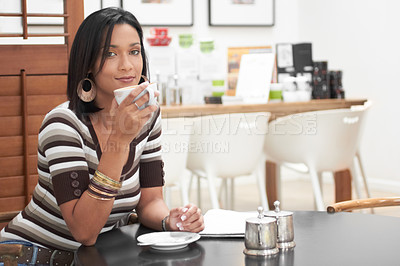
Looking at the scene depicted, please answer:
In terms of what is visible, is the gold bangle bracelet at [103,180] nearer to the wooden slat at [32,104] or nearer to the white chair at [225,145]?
the wooden slat at [32,104]

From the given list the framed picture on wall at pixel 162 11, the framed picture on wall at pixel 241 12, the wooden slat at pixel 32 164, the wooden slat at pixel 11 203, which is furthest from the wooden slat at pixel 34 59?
the framed picture on wall at pixel 241 12

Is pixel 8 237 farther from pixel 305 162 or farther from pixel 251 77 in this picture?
pixel 251 77

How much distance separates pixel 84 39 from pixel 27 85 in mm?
805

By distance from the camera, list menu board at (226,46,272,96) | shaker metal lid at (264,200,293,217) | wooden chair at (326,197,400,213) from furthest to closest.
A: menu board at (226,46,272,96) → wooden chair at (326,197,400,213) → shaker metal lid at (264,200,293,217)

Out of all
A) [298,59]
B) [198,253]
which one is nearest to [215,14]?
[298,59]

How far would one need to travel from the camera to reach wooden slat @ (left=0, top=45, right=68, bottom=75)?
228 centimetres

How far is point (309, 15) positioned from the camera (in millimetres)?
6305

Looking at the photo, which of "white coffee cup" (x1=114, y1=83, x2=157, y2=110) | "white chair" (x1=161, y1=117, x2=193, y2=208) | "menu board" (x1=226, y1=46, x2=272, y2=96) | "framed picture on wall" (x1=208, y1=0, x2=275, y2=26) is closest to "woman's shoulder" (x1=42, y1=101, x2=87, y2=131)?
"white coffee cup" (x1=114, y1=83, x2=157, y2=110)

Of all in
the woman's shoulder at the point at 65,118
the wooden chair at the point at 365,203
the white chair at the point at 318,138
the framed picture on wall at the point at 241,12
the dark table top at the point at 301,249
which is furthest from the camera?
the framed picture on wall at the point at 241,12

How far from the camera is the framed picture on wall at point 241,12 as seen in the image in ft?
19.3

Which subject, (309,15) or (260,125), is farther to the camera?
(309,15)

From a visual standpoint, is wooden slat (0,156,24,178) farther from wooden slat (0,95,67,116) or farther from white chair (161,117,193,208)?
white chair (161,117,193,208)

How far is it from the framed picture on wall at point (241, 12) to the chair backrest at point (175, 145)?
8.66 ft

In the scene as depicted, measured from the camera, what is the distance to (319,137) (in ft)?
12.5
